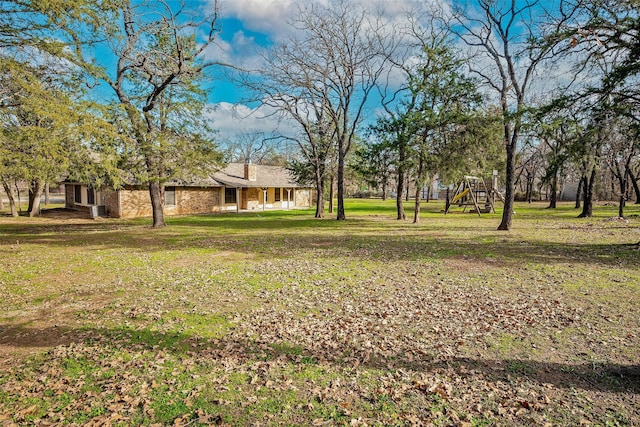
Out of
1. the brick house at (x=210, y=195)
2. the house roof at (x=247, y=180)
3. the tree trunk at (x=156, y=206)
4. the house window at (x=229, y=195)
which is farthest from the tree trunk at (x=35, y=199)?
the house window at (x=229, y=195)

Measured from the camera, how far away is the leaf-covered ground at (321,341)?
3396mm

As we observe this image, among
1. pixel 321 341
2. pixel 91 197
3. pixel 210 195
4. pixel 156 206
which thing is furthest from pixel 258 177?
pixel 321 341

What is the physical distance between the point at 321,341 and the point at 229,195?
88.6 ft

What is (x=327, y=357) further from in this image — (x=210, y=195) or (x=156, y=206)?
(x=210, y=195)

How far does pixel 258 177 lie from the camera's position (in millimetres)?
Answer: 33375

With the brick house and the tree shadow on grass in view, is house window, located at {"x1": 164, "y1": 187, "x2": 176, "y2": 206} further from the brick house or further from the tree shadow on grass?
the tree shadow on grass

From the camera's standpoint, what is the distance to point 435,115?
17.6 m

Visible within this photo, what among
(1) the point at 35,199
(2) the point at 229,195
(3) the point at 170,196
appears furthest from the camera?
(2) the point at 229,195

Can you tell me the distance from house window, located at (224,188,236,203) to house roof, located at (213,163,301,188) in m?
0.81

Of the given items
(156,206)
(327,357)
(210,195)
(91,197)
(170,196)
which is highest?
(210,195)

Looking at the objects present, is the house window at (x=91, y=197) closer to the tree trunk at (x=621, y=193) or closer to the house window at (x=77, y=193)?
the house window at (x=77, y=193)

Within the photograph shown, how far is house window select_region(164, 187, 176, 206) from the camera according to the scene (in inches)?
1031

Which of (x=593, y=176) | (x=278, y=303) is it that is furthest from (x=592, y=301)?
(x=593, y=176)

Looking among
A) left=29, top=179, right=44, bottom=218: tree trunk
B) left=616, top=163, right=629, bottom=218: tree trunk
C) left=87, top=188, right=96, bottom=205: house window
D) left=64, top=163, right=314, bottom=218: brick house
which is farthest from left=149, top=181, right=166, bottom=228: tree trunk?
left=616, top=163, right=629, bottom=218: tree trunk
